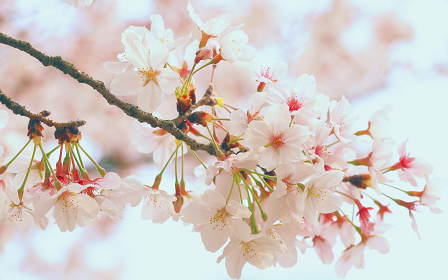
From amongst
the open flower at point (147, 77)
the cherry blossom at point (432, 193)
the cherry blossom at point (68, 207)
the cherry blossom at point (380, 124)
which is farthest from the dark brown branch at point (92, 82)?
the cherry blossom at point (432, 193)

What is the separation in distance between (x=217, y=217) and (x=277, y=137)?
0.13 metres

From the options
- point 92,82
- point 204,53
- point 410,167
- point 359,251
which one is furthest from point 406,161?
point 92,82

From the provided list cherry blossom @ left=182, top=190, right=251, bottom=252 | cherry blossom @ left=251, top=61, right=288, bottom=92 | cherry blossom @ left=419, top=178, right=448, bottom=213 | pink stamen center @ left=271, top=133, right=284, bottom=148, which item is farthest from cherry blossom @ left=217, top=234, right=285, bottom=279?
cherry blossom @ left=419, top=178, right=448, bottom=213

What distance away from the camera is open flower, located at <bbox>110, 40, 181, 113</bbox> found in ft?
1.46

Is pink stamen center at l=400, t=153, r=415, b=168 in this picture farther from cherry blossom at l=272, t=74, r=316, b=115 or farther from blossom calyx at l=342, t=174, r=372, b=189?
cherry blossom at l=272, t=74, r=316, b=115

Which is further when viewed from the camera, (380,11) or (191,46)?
(380,11)

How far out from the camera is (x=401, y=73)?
2025mm

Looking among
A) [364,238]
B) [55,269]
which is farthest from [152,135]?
[55,269]

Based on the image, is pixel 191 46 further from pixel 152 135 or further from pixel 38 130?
pixel 38 130

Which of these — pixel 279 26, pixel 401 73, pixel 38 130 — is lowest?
pixel 38 130

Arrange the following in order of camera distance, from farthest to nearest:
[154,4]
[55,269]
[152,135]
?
[55,269] → [154,4] → [152,135]

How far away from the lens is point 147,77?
0.46 meters

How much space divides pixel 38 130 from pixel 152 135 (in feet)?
0.59

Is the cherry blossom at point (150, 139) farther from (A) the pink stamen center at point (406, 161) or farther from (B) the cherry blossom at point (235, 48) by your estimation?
(A) the pink stamen center at point (406, 161)
